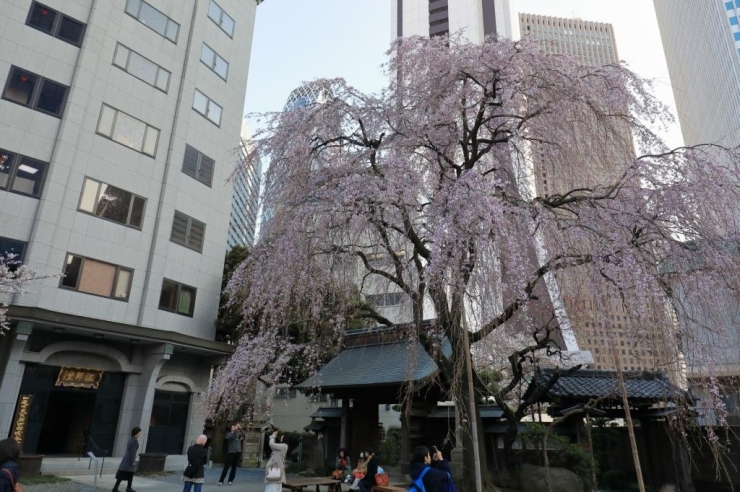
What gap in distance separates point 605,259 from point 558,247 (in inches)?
41.9

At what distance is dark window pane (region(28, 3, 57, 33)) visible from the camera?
1606cm

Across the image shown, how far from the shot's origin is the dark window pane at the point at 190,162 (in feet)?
63.8

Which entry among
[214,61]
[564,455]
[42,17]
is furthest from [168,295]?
[564,455]

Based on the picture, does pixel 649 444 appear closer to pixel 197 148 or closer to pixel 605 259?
pixel 605 259

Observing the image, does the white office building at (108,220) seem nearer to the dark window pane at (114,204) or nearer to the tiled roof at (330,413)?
the dark window pane at (114,204)

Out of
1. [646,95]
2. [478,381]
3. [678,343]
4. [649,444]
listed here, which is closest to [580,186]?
[646,95]

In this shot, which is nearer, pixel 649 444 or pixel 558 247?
pixel 558 247

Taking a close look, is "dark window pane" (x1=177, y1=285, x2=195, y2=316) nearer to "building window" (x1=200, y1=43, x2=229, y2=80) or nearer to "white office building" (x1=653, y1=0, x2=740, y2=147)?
"building window" (x1=200, y1=43, x2=229, y2=80)

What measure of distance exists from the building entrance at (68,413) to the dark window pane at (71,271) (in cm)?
263

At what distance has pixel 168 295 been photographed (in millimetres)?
17781

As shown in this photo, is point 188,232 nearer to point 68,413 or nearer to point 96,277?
point 96,277

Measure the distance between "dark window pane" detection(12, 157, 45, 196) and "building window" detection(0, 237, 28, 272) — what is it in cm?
162

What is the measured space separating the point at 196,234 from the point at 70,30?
843 cm

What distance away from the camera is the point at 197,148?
20.2 m
